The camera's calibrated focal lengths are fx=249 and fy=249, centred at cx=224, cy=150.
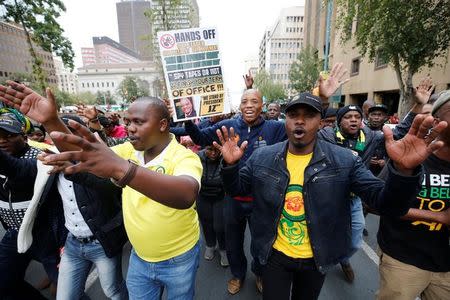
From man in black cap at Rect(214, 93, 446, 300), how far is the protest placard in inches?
59.4

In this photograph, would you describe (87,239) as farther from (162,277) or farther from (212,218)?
(212,218)

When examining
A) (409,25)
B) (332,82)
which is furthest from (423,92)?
(409,25)

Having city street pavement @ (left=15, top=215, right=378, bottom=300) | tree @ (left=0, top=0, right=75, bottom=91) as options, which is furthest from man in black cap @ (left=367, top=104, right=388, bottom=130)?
tree @ (left=0, top=0, right=75, bottom=91)

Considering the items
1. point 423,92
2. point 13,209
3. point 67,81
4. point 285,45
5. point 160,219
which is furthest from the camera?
point 67,81

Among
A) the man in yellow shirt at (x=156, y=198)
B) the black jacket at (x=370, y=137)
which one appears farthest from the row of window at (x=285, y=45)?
the man in yellow shirt at (x=156, y=198)

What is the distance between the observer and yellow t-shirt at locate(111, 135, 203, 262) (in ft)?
5.37

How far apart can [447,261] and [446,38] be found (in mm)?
10241

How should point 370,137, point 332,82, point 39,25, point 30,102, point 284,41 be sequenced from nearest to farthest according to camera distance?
1. point 30,102
2. point 332,82
3. point 370,137
4. point 39,25
5. point 284,41

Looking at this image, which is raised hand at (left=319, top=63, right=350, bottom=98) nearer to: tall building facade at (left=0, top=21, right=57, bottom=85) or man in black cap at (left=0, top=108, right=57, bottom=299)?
man in black cap at (left=0, top=108, right=57, bottom=299)

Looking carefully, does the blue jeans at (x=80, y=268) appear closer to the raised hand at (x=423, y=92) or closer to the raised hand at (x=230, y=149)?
the raised hand at (x=230, y=149)

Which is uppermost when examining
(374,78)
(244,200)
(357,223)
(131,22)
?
(131,22)

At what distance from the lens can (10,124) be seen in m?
2.09

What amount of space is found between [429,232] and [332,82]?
156 centimetres

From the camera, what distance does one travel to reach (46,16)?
11711 millimetres
